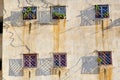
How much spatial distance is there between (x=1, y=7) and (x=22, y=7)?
6.95 ft

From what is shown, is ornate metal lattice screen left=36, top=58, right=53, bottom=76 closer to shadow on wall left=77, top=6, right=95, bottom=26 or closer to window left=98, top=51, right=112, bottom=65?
window left=98, top=51, right=112, bottom=65

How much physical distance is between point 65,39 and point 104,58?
2.57 m

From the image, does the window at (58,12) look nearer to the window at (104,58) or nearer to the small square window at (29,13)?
the small square window at (29,13)

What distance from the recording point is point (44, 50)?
23.5 metres

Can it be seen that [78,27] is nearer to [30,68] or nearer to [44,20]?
[44,20]

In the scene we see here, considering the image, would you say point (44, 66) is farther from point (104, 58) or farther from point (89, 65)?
point (104, 58)

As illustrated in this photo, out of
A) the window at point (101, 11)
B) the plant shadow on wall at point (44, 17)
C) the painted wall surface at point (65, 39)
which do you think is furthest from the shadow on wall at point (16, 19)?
the window at point (101, 11)

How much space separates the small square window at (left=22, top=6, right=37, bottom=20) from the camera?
24031 millimetres

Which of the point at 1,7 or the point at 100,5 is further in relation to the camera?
the point at 1,7

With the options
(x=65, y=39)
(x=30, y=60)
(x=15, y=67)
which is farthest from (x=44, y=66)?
(x=65, y=39)

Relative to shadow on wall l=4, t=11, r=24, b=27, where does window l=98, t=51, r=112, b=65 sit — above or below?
below

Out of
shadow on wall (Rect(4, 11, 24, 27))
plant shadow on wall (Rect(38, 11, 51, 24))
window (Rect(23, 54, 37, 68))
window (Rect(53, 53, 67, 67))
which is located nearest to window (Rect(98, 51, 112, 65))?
window (Rect(53, 53, 67, 67))

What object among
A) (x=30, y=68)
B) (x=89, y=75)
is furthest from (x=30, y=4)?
(x=89, y=75)

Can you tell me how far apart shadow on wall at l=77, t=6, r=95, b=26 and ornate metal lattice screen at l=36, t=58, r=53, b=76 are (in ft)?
9.86
